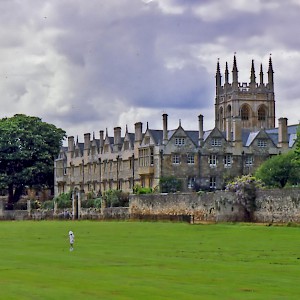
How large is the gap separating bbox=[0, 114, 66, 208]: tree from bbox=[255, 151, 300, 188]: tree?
43858 mm

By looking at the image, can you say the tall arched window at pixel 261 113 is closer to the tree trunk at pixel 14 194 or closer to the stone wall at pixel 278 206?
the tree trunk at pixel 14 194

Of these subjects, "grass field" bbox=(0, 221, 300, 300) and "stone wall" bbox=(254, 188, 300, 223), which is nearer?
"grass field" bbox=(0, 221, 300, 300)

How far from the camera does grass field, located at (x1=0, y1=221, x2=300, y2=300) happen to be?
23.3 m

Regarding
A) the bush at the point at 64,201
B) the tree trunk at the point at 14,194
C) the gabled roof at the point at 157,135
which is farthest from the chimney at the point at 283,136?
the tree trunk at the point at 14,194

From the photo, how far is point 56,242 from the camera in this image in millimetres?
48281

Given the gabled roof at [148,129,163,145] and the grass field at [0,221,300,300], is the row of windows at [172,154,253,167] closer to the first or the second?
the gabled roof at [148,129,163,145]

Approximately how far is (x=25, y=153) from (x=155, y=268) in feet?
297

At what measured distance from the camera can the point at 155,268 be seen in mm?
30047

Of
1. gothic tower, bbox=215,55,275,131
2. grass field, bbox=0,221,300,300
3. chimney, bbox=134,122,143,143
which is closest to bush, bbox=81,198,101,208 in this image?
chimney, bbox=134,122,143,143

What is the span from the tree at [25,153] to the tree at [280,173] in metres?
43.9

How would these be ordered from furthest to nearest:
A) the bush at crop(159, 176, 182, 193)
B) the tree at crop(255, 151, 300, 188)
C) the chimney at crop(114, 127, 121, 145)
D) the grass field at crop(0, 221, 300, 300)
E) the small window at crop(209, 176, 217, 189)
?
the chimney at crop(114, 127, 121, 145)
the small window at crop(209, 176, 217, 189)
the bush at crop(159, 176, 182, 193)
the tree at crop(255, 151, 300, 188)
the grass field at crop(0, 221, 300, 300)

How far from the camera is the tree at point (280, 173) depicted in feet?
273

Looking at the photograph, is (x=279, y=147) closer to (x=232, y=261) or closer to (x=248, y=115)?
(x=248, y=115)

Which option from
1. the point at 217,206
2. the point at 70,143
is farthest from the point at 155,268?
the point at 70,143
